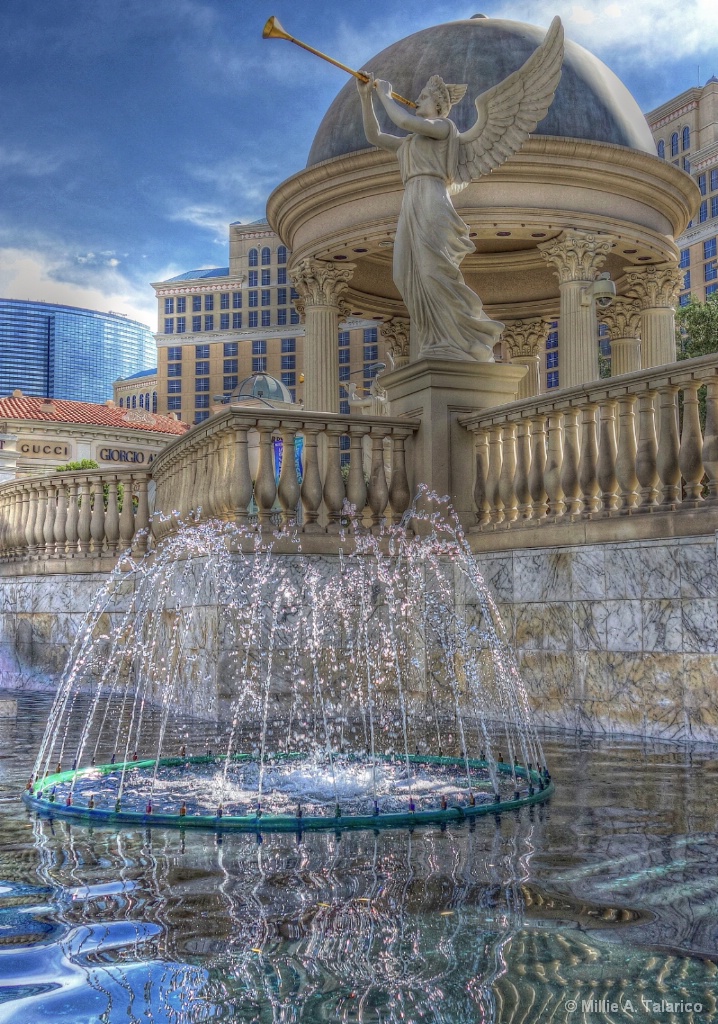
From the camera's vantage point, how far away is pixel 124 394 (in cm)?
16575

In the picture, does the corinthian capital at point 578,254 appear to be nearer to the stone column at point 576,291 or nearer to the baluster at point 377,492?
the stone column at point 576,291

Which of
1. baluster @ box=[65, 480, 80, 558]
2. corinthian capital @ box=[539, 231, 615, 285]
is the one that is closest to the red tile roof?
corinthian capital @ box=[539, 231, 615, 285]

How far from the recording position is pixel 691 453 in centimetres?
712

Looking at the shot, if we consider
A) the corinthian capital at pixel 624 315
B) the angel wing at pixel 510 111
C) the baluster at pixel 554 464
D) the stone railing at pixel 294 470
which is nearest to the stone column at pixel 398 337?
the corinthian capital at pixel 624 315

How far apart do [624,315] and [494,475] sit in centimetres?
1335

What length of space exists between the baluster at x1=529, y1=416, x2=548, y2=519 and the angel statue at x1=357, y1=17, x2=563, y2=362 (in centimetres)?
148

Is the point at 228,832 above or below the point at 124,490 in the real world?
below

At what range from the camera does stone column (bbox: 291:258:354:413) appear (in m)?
19.7

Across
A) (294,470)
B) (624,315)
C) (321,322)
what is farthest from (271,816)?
(624,315)

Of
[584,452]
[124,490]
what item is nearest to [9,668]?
[124,490]

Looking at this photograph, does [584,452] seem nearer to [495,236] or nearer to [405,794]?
[405,794]

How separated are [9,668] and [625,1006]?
12145 mm

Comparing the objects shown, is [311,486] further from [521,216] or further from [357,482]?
[521,216]

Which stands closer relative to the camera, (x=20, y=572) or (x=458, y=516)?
(x=458, y=516)
